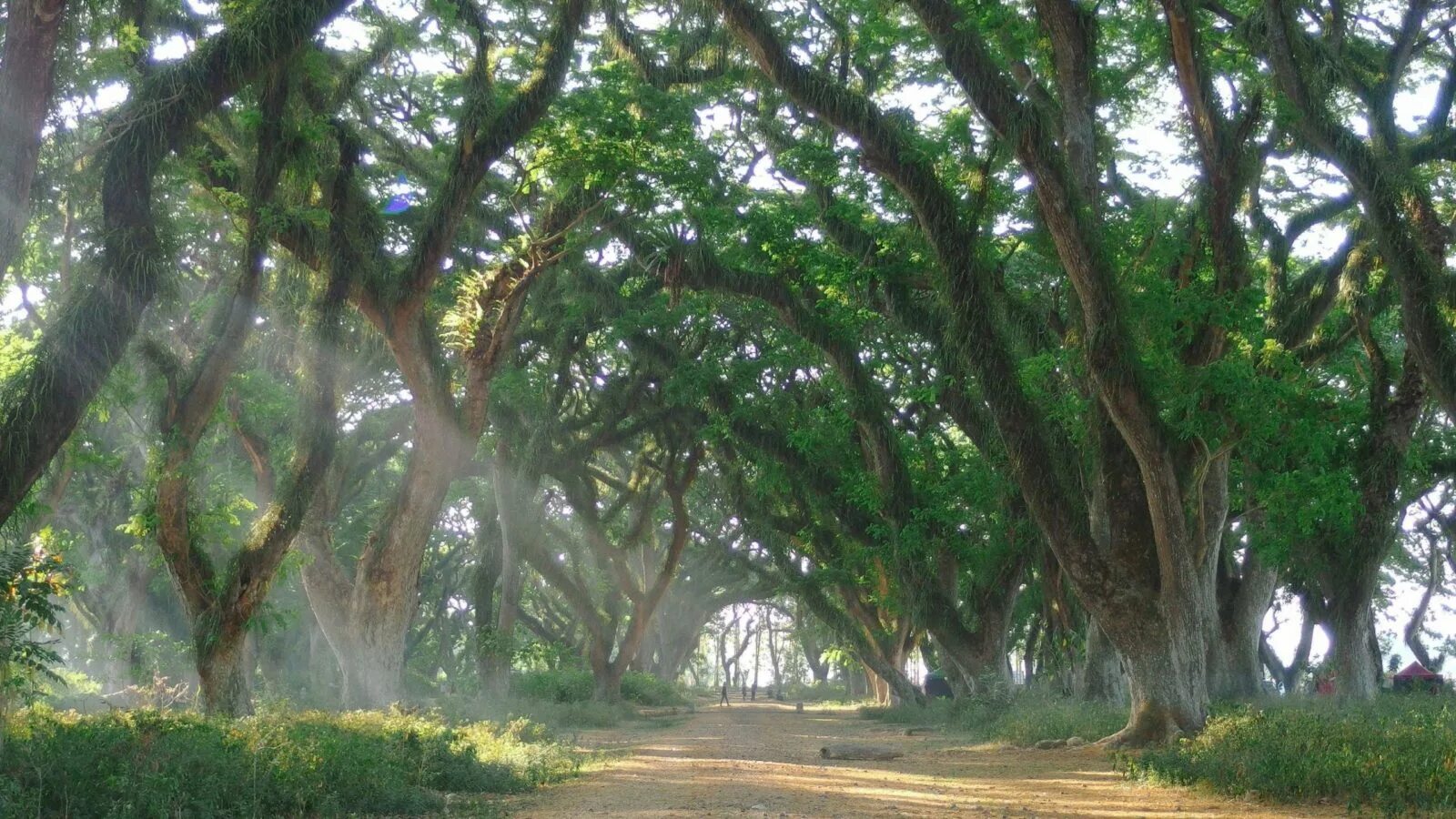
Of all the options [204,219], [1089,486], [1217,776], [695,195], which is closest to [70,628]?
[204,219]

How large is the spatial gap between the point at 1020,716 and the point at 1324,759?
370 inches

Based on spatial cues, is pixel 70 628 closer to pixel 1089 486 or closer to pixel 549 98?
pixel 549 98

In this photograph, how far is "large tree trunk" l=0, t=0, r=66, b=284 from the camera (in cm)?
902

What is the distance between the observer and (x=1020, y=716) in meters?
19.2

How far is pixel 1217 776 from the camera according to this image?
11.1 m

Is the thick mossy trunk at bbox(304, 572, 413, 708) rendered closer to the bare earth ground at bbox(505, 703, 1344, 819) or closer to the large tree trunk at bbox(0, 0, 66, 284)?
the bare earth ground at bbox(505, 703, 1344, 819)

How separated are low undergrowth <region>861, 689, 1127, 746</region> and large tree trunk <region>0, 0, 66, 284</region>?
1371 cm

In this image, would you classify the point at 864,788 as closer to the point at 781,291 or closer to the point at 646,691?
the point at 781,291

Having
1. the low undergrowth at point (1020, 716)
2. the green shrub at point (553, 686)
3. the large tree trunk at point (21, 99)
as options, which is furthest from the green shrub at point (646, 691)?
the large tree trunk at point (21, 99)

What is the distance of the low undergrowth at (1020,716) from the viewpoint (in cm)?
1716

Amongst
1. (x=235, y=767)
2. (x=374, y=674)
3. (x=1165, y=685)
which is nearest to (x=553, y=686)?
(x=374, y=674)

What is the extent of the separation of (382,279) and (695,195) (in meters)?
4.43

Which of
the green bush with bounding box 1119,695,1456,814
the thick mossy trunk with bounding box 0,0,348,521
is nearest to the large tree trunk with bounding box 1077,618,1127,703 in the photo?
the green bush with bounding box 1119,695,1456,814

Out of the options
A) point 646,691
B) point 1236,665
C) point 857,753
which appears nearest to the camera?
point 857,753
